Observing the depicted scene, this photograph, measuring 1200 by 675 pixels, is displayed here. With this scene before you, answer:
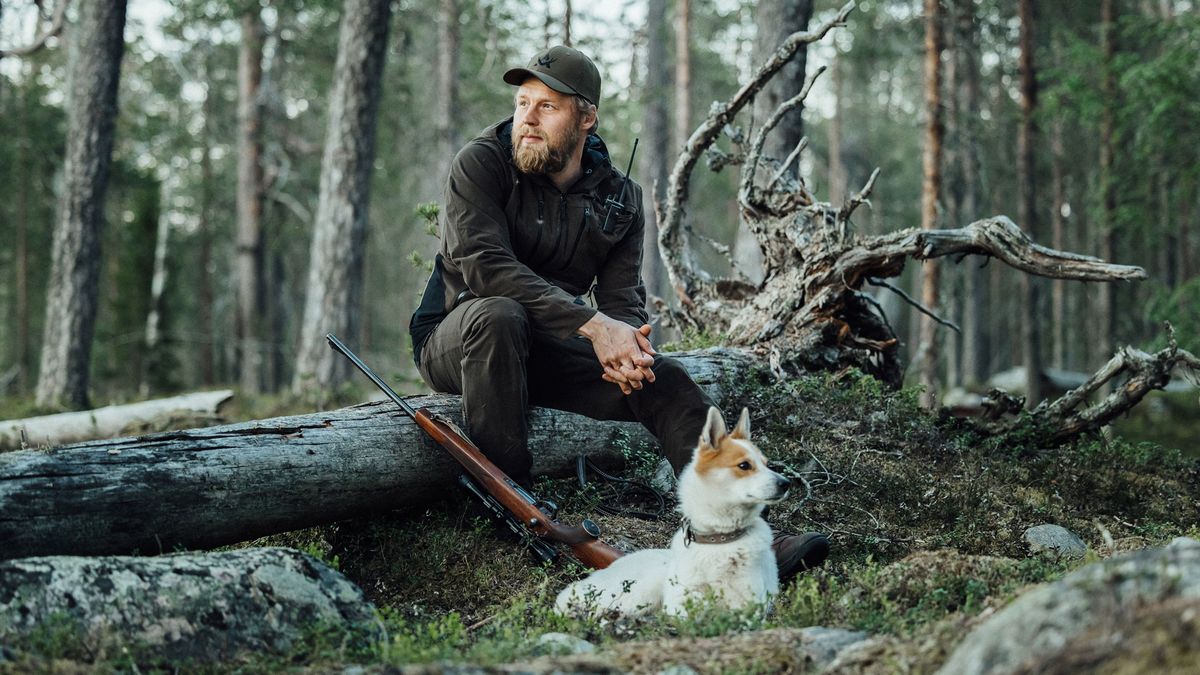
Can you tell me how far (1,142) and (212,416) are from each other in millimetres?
18910

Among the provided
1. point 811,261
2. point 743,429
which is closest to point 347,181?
point 811,261

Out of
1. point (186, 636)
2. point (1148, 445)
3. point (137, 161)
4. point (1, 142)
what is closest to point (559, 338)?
point (186, 636)

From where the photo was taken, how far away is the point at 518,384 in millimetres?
5754

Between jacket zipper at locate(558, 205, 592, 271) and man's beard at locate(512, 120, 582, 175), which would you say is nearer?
man's beard at locate(512, 120, 582, 175)

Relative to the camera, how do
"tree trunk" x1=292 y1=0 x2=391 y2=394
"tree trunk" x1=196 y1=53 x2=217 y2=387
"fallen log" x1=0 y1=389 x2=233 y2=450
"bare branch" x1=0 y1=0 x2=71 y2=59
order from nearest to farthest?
"fallen log" x1=0 y1=389 x2=233 y2=450, "bare branch" x1=0 y1=0 x2=71 y2=59, "tree trunk" x1=292 y1=0 x2=391 y2=394, "tree trunk" x1=196 y1=53 x2=217 y2=387

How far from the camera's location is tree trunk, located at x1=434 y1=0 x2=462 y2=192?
71.2ft

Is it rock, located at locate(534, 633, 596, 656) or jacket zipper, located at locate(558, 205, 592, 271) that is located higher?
jacket zipper, located at locate(558, 205, 592, 271)

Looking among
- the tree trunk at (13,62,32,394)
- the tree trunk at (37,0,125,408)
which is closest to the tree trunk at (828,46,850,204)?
the tree trunk at (13,62,32,394)

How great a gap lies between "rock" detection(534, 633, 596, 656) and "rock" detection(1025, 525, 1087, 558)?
3250mm

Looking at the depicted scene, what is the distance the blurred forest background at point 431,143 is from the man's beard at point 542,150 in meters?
2.61

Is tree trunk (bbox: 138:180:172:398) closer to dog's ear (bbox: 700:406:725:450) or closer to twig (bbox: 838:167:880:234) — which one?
twig (bbox: 838:167:880:234)

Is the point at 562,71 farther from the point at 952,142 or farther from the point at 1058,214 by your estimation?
the point at 1058,214

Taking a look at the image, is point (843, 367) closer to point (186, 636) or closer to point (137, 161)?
point (186, 636)

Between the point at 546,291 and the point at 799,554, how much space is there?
1995mm
